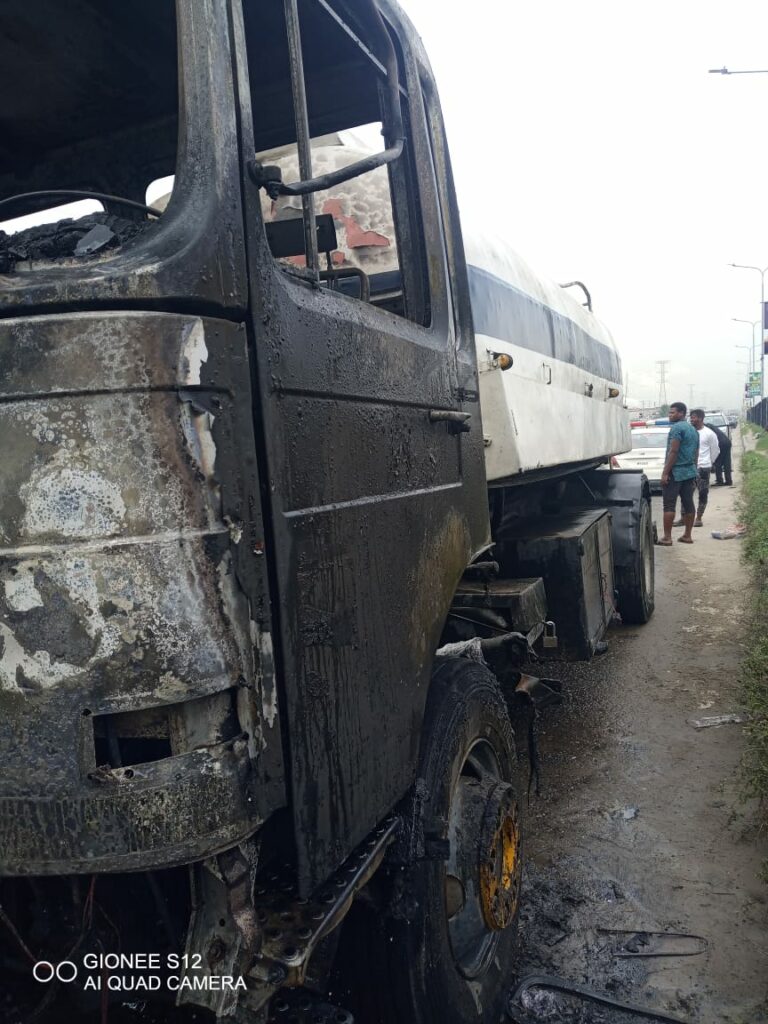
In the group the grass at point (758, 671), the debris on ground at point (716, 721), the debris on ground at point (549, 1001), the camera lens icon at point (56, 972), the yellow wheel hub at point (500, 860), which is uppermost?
the camera lens icon at point (56, 972)

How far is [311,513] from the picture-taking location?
1.67 metres

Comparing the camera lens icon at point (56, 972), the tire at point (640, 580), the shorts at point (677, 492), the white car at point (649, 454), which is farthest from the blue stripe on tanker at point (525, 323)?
the white car at point (649, 454)

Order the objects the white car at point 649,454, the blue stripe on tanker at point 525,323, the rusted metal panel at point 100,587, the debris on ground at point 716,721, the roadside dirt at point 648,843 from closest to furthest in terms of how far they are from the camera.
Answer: the rusted metal panel at point 100,587 < the roadside dirt at point 648,843 < the blue stripe on tanker at point 525,323 < the debris on ground at point 716,721 < the white car at point 649,454

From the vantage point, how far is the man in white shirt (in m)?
13.9

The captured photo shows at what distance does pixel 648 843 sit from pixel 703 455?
12637 millimetres

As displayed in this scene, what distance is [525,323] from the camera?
4.32 metres

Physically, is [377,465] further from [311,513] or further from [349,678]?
[349,678]

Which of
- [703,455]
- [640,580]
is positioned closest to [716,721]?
[640,580]

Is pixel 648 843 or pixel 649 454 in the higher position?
pixel 649 454

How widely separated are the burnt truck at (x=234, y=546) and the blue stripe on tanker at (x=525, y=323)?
82 cm

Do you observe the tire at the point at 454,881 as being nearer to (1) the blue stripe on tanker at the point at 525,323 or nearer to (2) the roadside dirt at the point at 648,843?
(2) the roadside dirt at the point at 648,843

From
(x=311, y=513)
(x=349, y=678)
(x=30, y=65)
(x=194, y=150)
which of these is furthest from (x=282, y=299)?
(x=30, y=65)

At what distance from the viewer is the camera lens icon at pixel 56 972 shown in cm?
170

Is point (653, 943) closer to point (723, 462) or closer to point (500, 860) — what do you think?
point (500, 860)
